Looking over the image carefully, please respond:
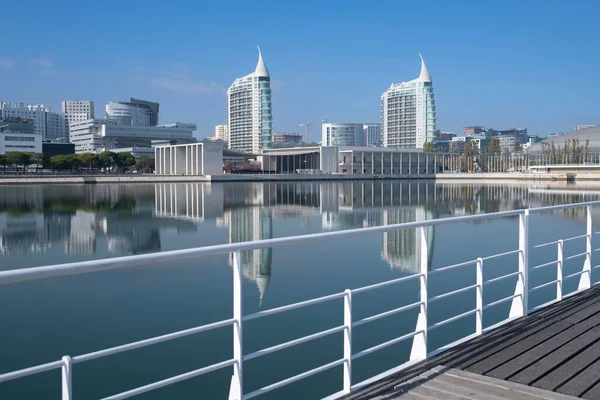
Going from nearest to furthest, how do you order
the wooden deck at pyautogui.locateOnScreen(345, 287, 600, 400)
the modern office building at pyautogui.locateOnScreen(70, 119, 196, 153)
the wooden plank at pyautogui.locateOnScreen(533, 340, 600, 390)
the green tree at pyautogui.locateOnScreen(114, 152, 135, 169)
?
the wooden deck at pyautogui.locateOnScreen(345, 287, 600, 400) → the wooden plank at pyautogui.locateOnScreen(533, 340, 600, 390) → the green tree at pyautogui.locateOnScreen(114, 152, 135, 169) → the modern office building at pyautogui.locateOnScreen(70, 119, 196, 153)

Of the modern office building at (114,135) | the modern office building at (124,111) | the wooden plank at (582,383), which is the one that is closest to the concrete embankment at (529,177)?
the modern office building at (114,135)

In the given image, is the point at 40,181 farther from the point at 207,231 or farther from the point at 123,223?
the point at 207,231

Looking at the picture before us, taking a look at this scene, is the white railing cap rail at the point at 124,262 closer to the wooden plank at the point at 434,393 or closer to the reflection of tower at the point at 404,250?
the wooden plank at the point at 434,393

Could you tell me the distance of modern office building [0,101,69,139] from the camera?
17450cm

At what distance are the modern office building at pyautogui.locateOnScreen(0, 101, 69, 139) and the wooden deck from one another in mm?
183496

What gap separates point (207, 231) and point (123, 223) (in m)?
4.79

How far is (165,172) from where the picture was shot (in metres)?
107

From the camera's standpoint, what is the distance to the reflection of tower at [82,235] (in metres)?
16.9

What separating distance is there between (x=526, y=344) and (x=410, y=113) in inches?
6215

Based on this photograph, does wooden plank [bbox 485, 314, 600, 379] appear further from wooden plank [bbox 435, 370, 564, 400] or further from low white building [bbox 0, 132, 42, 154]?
low white building [bbox 0, 132, 42, 154]

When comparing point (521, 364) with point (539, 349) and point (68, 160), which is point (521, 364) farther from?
point (68, 160)

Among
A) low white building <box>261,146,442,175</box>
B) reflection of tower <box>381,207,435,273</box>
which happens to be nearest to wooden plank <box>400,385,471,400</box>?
reflection of tower <box>381,207,435,273</box>

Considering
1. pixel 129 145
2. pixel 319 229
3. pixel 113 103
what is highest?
pixel 113 103

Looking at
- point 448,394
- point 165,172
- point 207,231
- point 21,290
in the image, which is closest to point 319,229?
point 207,231
